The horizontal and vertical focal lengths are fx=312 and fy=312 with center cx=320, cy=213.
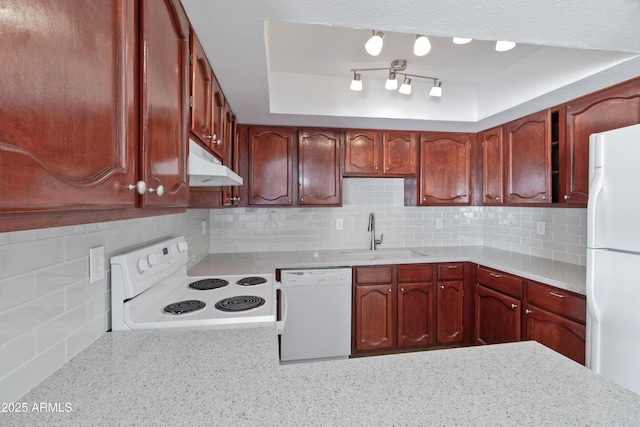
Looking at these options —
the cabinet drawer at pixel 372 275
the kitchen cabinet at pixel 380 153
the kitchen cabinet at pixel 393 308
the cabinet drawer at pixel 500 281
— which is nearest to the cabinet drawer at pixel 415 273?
the kitchen cabinet at pixel 393 308

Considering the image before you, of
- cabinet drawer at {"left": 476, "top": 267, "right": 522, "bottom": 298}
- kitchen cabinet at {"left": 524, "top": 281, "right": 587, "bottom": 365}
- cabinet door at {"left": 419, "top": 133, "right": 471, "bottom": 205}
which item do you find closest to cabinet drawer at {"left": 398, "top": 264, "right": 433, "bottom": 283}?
cabinet drawer at {"left": 476, "top": 267, "right": 522, "bottom": 298}

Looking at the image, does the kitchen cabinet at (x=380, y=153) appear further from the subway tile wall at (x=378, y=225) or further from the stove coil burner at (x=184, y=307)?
the stove coil burner at (x=184, y=307)

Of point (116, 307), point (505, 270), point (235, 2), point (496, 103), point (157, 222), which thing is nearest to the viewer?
point (235, 2)

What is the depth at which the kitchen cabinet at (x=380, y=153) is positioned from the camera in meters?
2.97

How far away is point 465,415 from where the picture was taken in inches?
25.8

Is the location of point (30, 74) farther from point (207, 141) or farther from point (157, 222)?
point (157, 222)

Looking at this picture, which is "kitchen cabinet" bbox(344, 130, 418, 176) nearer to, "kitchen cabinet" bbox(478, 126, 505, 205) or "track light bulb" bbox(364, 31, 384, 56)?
"kitchen cabinet" bbox(478, 126, 505, 205)

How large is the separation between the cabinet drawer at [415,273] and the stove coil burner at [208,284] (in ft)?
5.11

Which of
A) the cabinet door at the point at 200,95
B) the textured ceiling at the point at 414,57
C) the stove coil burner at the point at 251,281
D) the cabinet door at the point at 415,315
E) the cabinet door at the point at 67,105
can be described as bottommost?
the cabinet door at the point at 415,315

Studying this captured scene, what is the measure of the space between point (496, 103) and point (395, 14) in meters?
1.85

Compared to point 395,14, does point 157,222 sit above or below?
below

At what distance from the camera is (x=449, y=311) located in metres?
2.84

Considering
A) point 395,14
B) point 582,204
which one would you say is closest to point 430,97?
point 582,204

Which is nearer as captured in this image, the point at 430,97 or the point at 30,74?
the point at 30,74
